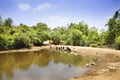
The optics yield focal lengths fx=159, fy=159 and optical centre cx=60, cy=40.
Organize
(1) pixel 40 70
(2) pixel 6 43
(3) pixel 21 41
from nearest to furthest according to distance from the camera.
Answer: (1) pixel 40 70, (2) pixel 6 43, (3) pixel 21 41

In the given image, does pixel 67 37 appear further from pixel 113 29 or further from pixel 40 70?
pixel 40 70

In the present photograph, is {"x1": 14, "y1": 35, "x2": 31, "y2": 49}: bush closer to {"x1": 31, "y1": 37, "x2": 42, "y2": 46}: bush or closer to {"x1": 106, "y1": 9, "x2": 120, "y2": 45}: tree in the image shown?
{"x1": 31, "y1": 37, "x2": 42, "y2": 46}: bush

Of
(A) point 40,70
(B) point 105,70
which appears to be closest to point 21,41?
(A) point 40,70

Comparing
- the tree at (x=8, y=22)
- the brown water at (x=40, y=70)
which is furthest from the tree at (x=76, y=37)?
the tree at (x=8, y=22)

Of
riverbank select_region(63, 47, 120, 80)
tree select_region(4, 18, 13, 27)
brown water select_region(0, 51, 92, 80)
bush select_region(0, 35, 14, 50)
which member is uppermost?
tree select_region(4, 18, 13, 27)

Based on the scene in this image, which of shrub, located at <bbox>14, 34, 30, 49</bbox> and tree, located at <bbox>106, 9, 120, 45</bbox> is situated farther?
shrub, located at <bbox>14, 34, 30, 49</bbox>

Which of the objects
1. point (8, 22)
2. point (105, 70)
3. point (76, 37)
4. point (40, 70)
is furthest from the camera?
point (8, 22)

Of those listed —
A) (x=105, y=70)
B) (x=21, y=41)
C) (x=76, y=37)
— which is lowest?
(x=105, y=70)

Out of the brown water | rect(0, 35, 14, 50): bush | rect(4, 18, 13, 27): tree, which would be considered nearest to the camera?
the brown water

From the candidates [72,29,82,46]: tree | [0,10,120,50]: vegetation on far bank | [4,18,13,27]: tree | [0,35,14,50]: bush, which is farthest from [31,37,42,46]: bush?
[4,18,13,27]: tree

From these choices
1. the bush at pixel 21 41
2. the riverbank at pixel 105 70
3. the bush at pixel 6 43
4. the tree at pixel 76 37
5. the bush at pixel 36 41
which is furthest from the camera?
the tree at pixel 76 37

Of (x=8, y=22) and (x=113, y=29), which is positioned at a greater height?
(x=8, y=22)

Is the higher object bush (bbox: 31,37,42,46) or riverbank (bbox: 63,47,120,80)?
bush (bbox: 31,37,42,46)

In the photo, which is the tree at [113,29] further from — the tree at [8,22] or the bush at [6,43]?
the tree at [8,22]
